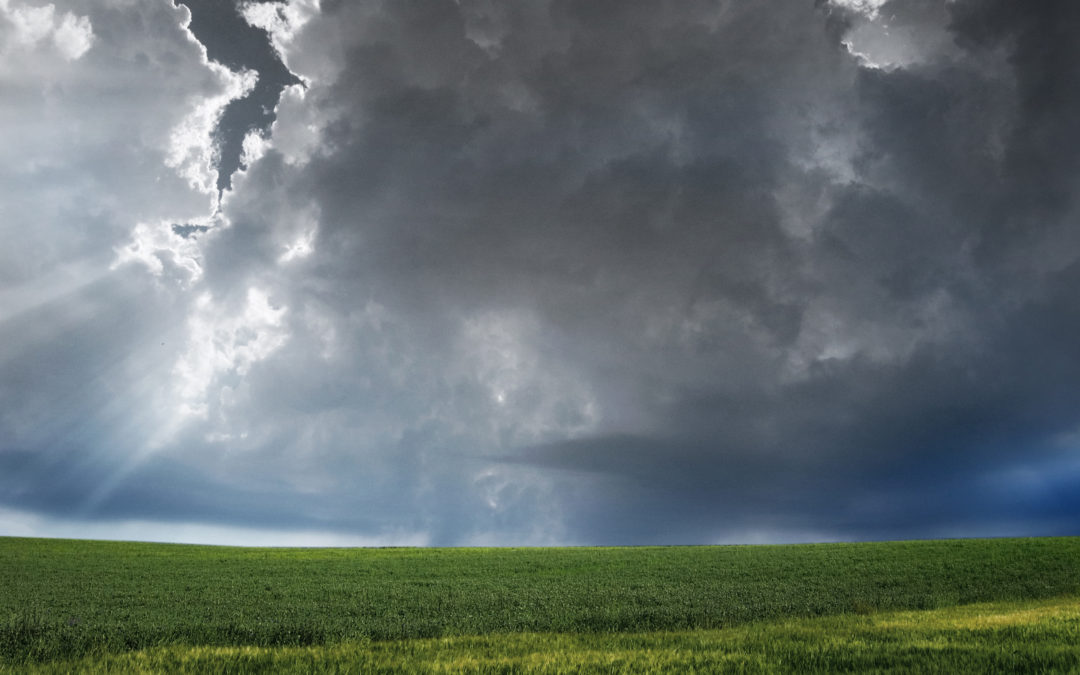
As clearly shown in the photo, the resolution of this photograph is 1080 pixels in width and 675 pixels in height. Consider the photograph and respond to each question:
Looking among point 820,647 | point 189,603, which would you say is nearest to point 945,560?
point 820,647

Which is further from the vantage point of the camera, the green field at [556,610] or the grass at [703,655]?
the green field at [556,610]

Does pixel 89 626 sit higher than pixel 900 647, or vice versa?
pixel 900 647

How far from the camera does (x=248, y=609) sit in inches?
929

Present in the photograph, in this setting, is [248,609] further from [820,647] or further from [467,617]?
[820,647]

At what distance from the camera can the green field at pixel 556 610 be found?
424 inches

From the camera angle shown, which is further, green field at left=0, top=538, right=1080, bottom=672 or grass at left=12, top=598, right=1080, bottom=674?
green field at left=0, top=538, right=1080, bottom=672

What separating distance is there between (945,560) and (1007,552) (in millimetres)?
6662

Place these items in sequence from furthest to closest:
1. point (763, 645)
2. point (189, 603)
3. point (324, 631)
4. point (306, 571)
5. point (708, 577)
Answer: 1. point (306, 571)
2. point (708, 577)
3. point (189, 603)
4. point (324, 631)
5. point (763, 645)

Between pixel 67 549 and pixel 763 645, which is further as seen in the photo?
pixel 67 549

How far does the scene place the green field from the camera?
35.3 ft

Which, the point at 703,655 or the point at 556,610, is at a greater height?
the point at 703,655

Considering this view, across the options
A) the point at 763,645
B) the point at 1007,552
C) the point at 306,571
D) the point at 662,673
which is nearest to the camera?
the point at 662,673

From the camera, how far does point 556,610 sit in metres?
23.3

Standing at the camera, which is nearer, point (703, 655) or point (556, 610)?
point (703, 655)
